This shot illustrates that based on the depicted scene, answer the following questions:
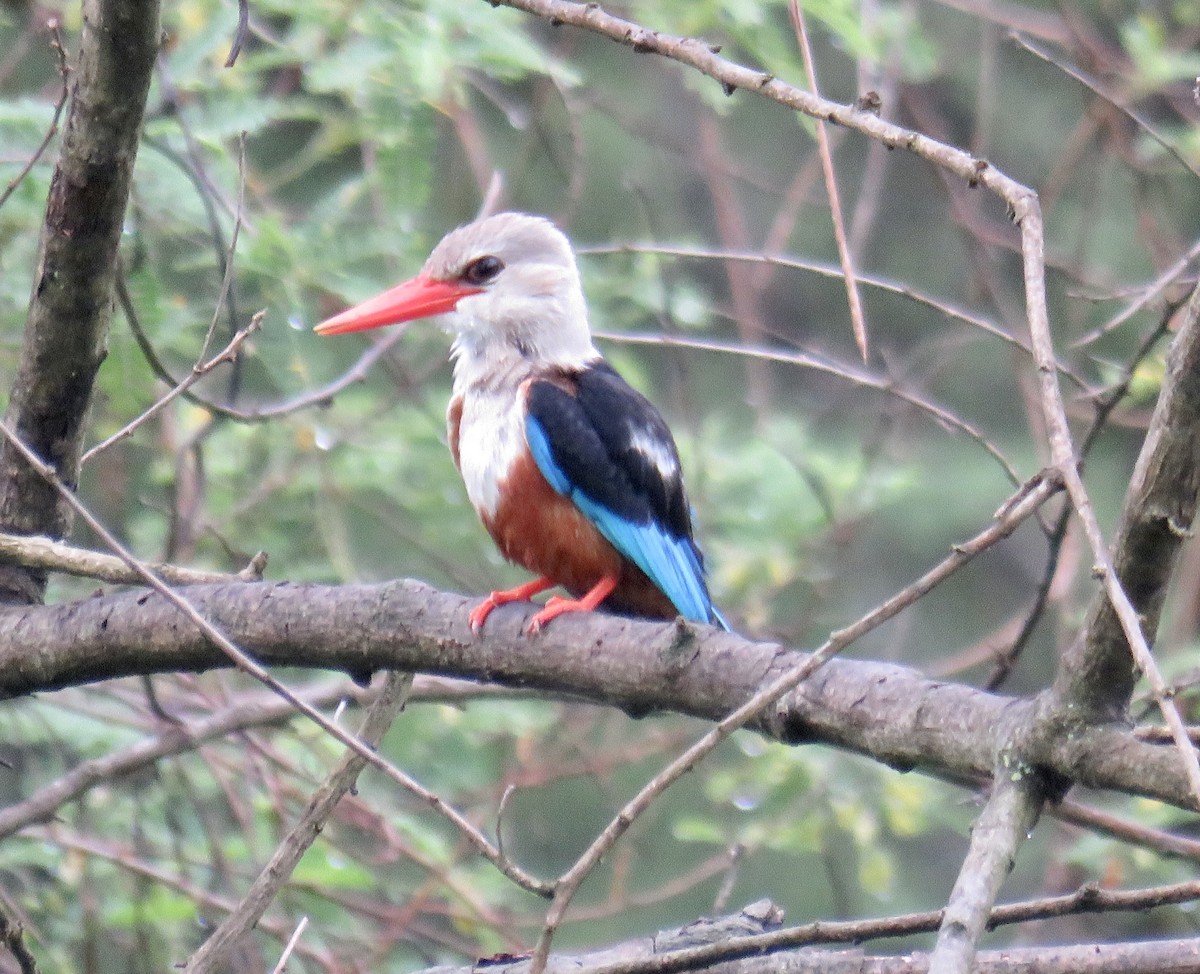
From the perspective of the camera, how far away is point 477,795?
5.24 meters

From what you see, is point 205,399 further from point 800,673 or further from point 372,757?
point 800,673

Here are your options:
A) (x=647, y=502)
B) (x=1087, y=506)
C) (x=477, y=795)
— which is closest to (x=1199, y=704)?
(x=647, y=502)

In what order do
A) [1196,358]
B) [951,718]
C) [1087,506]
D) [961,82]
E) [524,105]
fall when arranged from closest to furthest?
1. [1087,506]
2. [1196,358]
3. [951,718]
4. [524,105]
5. [961,82]

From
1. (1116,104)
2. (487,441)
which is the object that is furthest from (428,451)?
(1116,104)

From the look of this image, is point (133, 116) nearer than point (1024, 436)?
Yes

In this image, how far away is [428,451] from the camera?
16.1ft

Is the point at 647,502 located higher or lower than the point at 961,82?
lower

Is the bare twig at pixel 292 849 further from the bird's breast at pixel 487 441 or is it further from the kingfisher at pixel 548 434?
the bird's breast at pixel 487 441

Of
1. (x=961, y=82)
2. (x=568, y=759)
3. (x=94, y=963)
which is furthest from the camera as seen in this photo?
(x=961, y=82)

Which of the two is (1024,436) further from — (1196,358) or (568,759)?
(1196,358)

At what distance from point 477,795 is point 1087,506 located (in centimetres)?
417

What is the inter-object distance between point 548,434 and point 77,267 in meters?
1.11

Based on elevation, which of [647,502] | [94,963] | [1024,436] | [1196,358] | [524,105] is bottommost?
[94,963]

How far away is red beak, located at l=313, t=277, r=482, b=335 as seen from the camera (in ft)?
11.3
